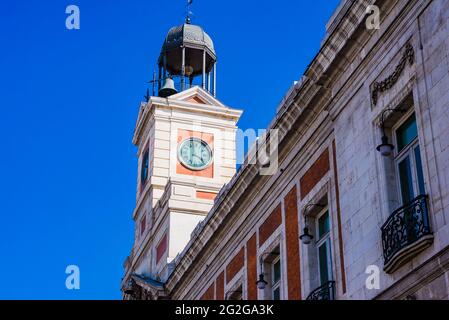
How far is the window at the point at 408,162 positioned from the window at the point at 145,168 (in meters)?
27.1

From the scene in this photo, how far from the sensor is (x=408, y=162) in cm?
1750

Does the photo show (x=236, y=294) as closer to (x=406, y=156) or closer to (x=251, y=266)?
(x=251, y=266)

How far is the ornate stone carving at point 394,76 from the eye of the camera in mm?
17547

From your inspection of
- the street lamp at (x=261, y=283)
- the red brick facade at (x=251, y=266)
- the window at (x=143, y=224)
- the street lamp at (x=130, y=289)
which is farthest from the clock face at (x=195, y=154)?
the street lamp at (x=261, y=283)

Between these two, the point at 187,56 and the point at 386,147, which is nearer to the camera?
the point at 386,147

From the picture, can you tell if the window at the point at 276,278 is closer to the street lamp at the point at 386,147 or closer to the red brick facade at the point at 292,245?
the red brick facade at the point at 292,245

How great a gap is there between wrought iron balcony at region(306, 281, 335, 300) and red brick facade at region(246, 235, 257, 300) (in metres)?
4.77

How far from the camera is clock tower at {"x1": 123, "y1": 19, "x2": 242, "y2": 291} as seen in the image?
38875 millimetres

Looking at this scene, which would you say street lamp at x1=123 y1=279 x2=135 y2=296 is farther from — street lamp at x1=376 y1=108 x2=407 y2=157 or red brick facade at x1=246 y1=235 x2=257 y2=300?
street lamp at x1=376 y1=108 x2=407 y2=157

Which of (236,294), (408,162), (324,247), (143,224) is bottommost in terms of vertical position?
(324,247)

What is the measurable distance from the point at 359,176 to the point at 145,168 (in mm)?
27016

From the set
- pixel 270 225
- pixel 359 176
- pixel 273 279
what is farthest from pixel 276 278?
pixel 359 176

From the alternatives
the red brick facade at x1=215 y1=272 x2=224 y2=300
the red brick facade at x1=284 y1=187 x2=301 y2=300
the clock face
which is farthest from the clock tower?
the red brick facade at x1=284 y1=187 x2=301 y2=300

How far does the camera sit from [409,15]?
17750 mm
